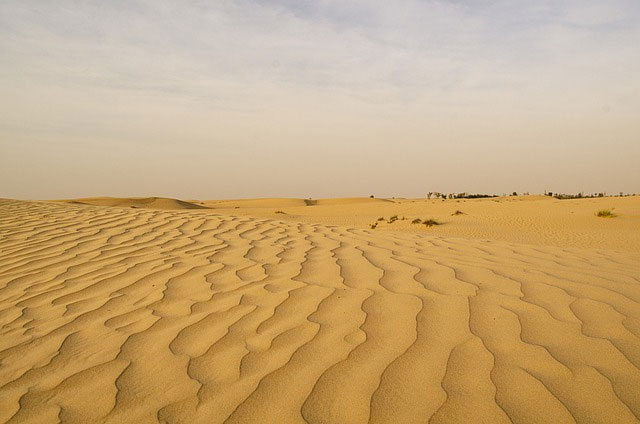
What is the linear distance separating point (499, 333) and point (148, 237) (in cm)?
440

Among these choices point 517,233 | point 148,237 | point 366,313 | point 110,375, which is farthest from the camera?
point 517,233

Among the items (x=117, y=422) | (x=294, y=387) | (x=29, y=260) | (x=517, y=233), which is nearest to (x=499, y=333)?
(x=294, y=387)

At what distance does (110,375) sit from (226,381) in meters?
0.54

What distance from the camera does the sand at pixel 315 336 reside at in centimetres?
172

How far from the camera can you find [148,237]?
18.2 ft

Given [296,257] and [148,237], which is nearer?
[296,257]

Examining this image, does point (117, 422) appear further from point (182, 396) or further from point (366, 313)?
point (366, 313)

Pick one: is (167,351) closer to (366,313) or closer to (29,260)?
(366,313)

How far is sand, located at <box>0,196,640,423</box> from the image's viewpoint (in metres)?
1.72

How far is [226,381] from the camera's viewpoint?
191 cm

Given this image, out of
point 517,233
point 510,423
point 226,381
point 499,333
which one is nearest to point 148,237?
point 226,381

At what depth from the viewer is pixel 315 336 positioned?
2.34 m

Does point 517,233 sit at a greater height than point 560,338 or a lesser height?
lesser

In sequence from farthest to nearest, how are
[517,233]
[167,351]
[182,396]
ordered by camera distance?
Result: 1. [517,233]
2. [167,351]
3. [182,396]
